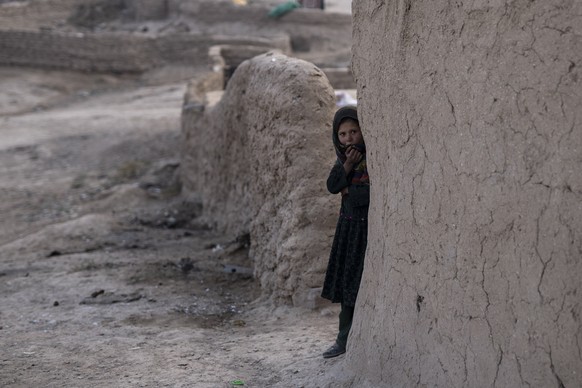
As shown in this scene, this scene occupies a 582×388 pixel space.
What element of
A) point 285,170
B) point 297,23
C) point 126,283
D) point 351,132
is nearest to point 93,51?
point 297,23

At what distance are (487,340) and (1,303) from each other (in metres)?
4.32

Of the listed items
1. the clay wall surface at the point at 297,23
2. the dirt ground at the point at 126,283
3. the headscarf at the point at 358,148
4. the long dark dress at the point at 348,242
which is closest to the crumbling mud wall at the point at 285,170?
the dirt ground at the point at 126,283

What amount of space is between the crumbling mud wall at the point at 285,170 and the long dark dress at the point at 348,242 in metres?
1.11

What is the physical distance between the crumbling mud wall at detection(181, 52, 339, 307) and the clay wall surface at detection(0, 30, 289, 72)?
12.1 meters

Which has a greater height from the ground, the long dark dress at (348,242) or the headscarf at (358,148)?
the headscarf at (358,148)

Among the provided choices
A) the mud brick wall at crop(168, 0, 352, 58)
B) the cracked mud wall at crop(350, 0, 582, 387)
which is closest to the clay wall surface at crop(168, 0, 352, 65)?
the mud brick wall at crop(168, 0, 352, 58)

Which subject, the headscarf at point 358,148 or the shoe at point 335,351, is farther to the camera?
the shoe at point 335,351

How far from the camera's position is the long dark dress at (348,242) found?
4426 mm

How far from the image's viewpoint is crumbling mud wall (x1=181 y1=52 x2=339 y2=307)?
5.72 m

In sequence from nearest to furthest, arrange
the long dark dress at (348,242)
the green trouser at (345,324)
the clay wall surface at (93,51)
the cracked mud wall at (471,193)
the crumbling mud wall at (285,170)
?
the cracked mud wall at (471,193)
the long dark dress at (348,242)
the green trouser at (345,324)
the crumbling mud wall at (285,170)
the clay wall surface at (93,51)

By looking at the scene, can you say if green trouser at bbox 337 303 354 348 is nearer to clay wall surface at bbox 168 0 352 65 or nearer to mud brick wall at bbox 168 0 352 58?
clay wall surface at bbox 168 0 352 65

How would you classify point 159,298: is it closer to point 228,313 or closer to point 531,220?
point 228,313

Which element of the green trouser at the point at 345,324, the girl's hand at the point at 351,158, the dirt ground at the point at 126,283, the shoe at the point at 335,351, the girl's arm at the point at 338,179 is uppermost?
the girl's hand at the point at 351,158

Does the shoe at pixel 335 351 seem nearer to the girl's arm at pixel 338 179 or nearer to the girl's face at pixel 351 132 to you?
the girl's arm at pixel 338 179
